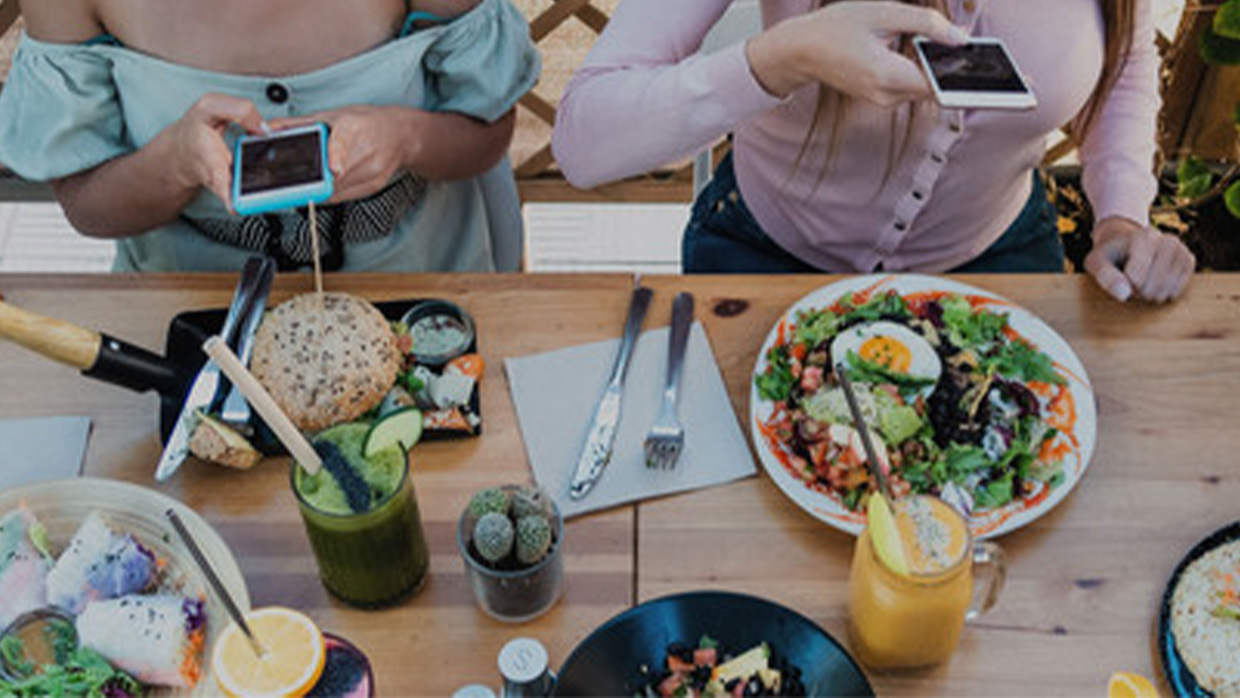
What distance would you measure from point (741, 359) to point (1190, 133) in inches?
69.7

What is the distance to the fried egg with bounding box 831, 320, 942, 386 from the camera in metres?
1.08

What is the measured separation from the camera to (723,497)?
1.04m

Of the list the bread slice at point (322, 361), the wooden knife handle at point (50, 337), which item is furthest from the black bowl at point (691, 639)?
the wooden knife handle at point (50, 337)

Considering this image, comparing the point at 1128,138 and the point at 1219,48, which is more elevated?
the point at 1128,138

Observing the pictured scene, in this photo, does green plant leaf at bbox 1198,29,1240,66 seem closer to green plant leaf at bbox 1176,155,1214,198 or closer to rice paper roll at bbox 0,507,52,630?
green plant leaf at bbox 1176,155,1214,198

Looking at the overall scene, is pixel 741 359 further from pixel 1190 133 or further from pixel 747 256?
pixel 1190 133

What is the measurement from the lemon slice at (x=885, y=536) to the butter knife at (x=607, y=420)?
1.01ft

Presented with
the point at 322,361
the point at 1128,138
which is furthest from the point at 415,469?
the point at 1128,138

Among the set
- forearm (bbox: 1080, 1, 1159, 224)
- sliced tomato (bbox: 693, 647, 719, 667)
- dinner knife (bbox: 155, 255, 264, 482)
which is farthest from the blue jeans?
sliced tomato (bbox: 693, 647, 719, 667)

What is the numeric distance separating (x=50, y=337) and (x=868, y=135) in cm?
97

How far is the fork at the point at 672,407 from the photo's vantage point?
41.9 inches

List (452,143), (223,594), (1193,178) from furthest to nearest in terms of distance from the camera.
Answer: (1193,178) < (452,143) < (223,594)

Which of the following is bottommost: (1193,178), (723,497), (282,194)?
(1193,178)

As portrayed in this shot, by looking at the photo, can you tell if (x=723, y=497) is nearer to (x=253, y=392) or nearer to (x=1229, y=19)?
(x=253, y=392)
